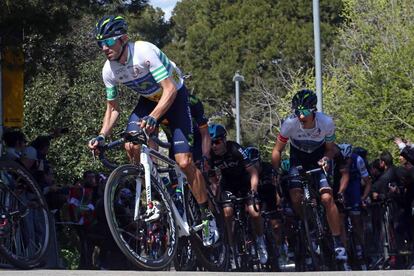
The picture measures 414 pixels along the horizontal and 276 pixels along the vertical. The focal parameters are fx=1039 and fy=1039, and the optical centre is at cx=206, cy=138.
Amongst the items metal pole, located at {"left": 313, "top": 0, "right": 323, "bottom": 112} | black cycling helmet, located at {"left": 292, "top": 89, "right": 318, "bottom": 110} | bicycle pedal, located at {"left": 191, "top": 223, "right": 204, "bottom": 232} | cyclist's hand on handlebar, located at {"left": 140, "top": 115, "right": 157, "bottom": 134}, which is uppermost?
metal pole, located at {"left": 313, "top": 0, "right": 323, "bottom": 112}

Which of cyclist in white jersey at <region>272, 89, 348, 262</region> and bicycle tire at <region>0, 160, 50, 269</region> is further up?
cyclist in white jersey at <region>272, 89, 348, 262</region>

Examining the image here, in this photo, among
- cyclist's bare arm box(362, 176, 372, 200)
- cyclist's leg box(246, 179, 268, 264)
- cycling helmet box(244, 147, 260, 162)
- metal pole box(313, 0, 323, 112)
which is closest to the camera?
cyclist's leg box(246, 179, 268, 264)

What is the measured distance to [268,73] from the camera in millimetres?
54625

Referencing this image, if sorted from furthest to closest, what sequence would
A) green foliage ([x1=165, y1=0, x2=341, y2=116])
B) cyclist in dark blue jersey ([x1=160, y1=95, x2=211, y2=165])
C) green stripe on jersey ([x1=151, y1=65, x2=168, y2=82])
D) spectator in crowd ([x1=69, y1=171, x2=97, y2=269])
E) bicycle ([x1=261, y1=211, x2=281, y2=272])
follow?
green foliage ([x1=165, y1=0, x2=341, y2=116]) < bicycle ([x1=261, y1=211, x2=281, y2=272]) < spectator in crowd ([x1=69, y1=171, x2=97, y2=269]) < cyclist in dark blue jersey ([x1=160, y1=95, x2=211, y2=165]) < green stripe on jersey ([x1=151, y1=65, x2=168, y2=82])

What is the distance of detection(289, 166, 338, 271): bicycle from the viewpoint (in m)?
12.4

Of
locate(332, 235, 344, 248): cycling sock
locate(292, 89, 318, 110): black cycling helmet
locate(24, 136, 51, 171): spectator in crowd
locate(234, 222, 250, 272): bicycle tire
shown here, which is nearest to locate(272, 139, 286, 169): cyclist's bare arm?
locate(292, 89, 318, 110): black cycling helmet

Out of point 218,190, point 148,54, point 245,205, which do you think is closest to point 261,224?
point 245,205

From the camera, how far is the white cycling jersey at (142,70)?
28.1 feet

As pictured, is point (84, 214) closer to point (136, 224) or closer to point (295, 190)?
point (295, 190)

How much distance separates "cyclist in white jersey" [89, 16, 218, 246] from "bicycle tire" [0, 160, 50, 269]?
62 centimetres

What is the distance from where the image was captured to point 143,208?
8.20 meters

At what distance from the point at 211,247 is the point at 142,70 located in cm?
190

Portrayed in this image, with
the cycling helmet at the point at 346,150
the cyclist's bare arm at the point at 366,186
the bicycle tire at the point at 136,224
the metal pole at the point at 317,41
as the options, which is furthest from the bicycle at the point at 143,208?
the metal pole at the point at 317,41

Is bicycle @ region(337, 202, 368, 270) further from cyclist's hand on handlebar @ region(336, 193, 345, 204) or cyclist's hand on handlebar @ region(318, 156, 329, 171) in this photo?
cyclist's hand on handlebar @ region(318, 156, 329, 171)
